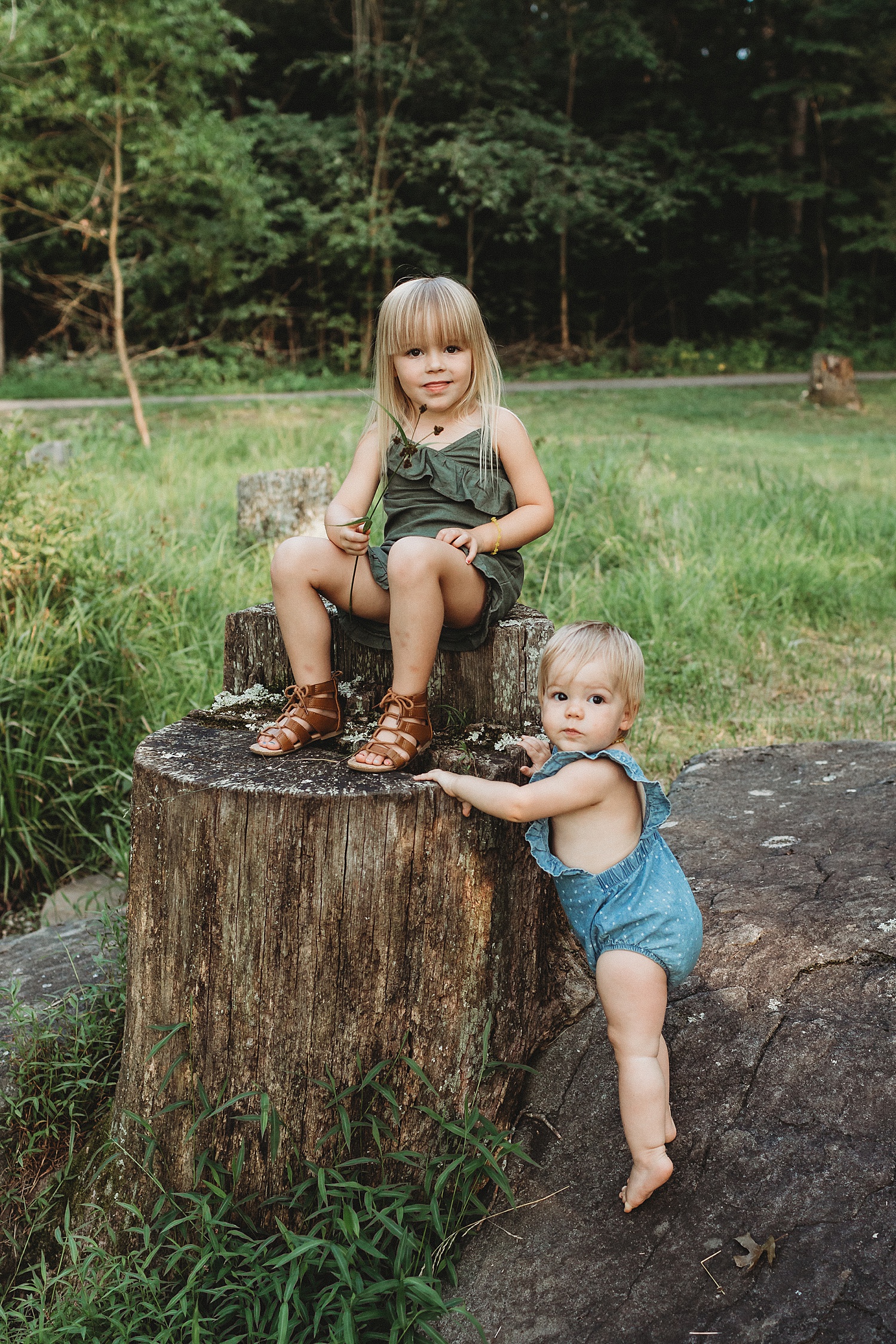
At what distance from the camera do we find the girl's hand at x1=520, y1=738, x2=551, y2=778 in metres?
2.00

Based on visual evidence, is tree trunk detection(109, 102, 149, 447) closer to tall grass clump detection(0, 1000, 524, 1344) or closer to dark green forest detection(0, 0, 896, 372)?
dark green forest detection(0, 0, 896, 372)

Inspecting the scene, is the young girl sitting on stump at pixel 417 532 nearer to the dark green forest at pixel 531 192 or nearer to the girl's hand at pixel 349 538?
the girl's hand at pixel 349 538

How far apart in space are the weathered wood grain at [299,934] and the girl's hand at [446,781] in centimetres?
2

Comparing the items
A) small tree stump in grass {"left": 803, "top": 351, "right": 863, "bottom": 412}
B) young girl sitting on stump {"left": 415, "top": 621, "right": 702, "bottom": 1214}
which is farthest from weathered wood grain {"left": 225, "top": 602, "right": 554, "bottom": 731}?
small tree stump in grass {"left": 803, "top": 351, "right": 863, "bottom": 412}

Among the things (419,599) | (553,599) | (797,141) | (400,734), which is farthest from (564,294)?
(400,734)

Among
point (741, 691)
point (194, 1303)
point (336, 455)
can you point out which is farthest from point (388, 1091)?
point (336, 455)

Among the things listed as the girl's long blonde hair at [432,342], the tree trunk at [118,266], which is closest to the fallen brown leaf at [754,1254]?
the girl's long blonde hair at [432,342]

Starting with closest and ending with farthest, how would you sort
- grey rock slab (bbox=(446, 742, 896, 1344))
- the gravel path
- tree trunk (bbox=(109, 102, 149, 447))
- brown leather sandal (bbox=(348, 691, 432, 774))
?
grey rock slab (bbox=(446, 742, 896, 1344)) → brown leather sandal (bbox=(348, 691, 432, 774)) → tree trunk (bbox=(109, 102, 149, 447)) → the gravel path

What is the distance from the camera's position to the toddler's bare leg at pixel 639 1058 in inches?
70.0

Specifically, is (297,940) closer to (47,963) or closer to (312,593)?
(312,593)

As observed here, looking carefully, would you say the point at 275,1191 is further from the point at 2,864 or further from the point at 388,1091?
the point at 2,864

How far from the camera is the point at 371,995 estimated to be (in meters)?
1.87

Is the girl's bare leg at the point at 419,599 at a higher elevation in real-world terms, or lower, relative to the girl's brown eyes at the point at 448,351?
lower

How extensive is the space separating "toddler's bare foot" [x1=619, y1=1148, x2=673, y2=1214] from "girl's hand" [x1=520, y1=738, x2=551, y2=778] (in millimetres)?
684
